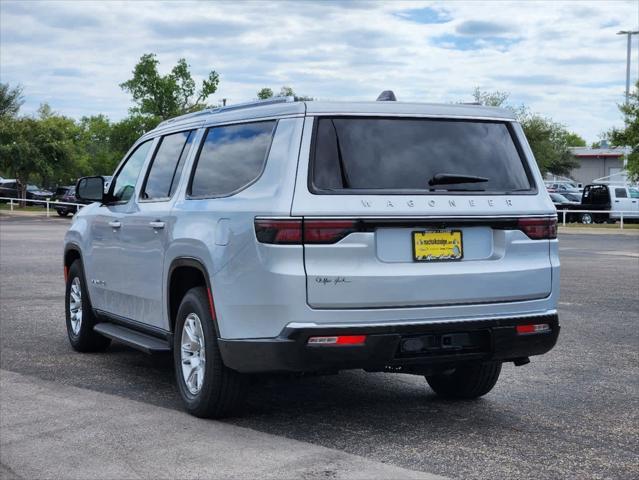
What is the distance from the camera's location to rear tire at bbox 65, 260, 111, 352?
877 centimetres

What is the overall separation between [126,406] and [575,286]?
9.82 m

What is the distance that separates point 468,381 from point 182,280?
201 centimetres

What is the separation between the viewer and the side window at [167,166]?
7.00 meters

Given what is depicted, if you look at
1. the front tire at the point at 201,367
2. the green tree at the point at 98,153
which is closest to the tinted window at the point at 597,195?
the front tire at the point at 201,367

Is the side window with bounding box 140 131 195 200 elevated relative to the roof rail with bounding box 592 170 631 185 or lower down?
elevated

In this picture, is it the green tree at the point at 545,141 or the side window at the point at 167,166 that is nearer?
the side window at the point at 167,166

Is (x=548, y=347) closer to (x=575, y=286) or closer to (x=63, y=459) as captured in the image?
(x=63, y=459)

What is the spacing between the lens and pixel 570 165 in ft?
286

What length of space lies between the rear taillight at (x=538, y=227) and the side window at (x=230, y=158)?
159 cm

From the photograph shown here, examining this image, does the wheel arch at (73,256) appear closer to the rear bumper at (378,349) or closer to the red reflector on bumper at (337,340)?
the rear bumper at (378,349)

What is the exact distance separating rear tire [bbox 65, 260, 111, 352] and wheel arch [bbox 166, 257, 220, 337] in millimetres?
2104

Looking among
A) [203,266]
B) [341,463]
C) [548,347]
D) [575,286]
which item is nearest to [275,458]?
[341,463]

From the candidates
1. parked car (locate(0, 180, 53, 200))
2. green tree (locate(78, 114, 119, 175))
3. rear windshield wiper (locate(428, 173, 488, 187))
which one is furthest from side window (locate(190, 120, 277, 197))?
green tree (locate(78, 114, 119, 175))

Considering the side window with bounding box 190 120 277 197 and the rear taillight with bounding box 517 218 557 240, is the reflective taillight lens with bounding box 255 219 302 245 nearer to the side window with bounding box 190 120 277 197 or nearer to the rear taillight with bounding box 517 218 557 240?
the side window with bounding box 190 120 277 197
